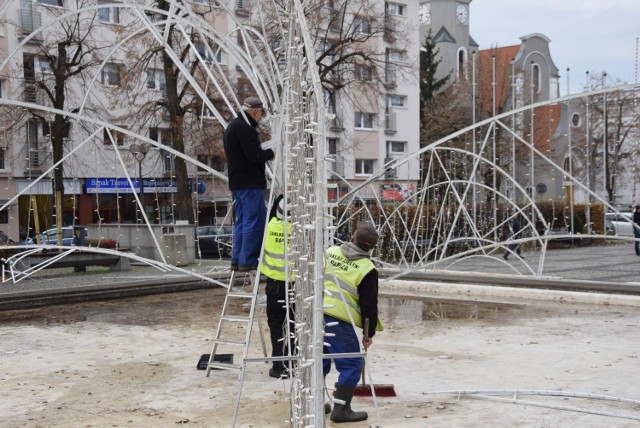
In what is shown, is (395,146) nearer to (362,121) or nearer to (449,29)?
(362,121)

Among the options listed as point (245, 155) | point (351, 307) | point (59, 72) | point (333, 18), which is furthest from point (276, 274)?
point (59, 72)

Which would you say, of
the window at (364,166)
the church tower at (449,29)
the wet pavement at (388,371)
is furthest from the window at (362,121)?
the wet pavement at (388,371)

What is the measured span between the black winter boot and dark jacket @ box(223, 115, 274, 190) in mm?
2057

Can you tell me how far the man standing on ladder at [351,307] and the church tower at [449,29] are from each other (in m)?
47.9

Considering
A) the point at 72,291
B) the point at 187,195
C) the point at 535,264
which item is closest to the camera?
the point at 72,291

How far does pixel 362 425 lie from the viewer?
5.59 m

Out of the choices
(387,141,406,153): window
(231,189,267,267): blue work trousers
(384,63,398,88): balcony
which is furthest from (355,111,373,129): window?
(231,189,267,267): blue work trousers

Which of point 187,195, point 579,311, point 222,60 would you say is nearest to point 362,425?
point 579,311

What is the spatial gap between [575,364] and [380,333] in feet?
8.20

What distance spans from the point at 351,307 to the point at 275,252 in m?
1.46

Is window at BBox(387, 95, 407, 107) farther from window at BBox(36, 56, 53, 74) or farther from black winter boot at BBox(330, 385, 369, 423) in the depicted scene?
black winter boot at BBox(330, 385, 369, 423)

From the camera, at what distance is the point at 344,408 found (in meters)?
5.61

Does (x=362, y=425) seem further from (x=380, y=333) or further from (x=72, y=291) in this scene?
(x=72, y=291)

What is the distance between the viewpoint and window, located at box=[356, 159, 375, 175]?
4197 centimetres
